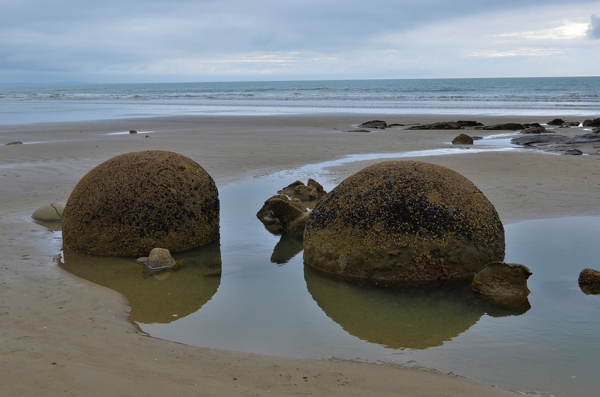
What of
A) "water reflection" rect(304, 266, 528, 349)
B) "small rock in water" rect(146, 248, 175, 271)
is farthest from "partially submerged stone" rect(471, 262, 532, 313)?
"small rock in water" rect(146, 248, 175, 271)

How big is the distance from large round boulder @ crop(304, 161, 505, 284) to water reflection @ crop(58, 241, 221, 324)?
1.15 metres

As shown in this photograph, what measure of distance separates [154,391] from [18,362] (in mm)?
983

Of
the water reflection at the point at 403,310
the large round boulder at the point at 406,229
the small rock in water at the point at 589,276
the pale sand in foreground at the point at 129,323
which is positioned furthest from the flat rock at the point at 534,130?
the water reflection at the point at 403,310

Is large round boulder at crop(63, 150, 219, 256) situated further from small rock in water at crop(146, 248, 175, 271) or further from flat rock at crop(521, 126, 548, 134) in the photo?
flat rock at crop(521, 126, 548, 134)

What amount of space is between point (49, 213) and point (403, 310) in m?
5.28

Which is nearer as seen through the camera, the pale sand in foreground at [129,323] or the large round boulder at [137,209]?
the pale sand in foreground at [129,323]

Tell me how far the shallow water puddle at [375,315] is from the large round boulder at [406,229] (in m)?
0.21

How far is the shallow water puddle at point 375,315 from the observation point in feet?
12.8

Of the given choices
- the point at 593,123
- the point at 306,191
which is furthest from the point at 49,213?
the point at 593,123

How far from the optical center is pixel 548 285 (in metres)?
5.38

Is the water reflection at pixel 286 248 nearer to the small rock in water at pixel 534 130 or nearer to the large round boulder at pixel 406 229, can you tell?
the large round boulder at pixel 406 229

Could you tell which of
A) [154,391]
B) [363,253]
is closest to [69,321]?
[154,391]

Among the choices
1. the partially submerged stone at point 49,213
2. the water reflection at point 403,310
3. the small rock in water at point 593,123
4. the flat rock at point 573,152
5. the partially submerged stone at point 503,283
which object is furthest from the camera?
the small rock in water at point 593,123

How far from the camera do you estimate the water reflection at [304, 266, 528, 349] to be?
439 centimetres
